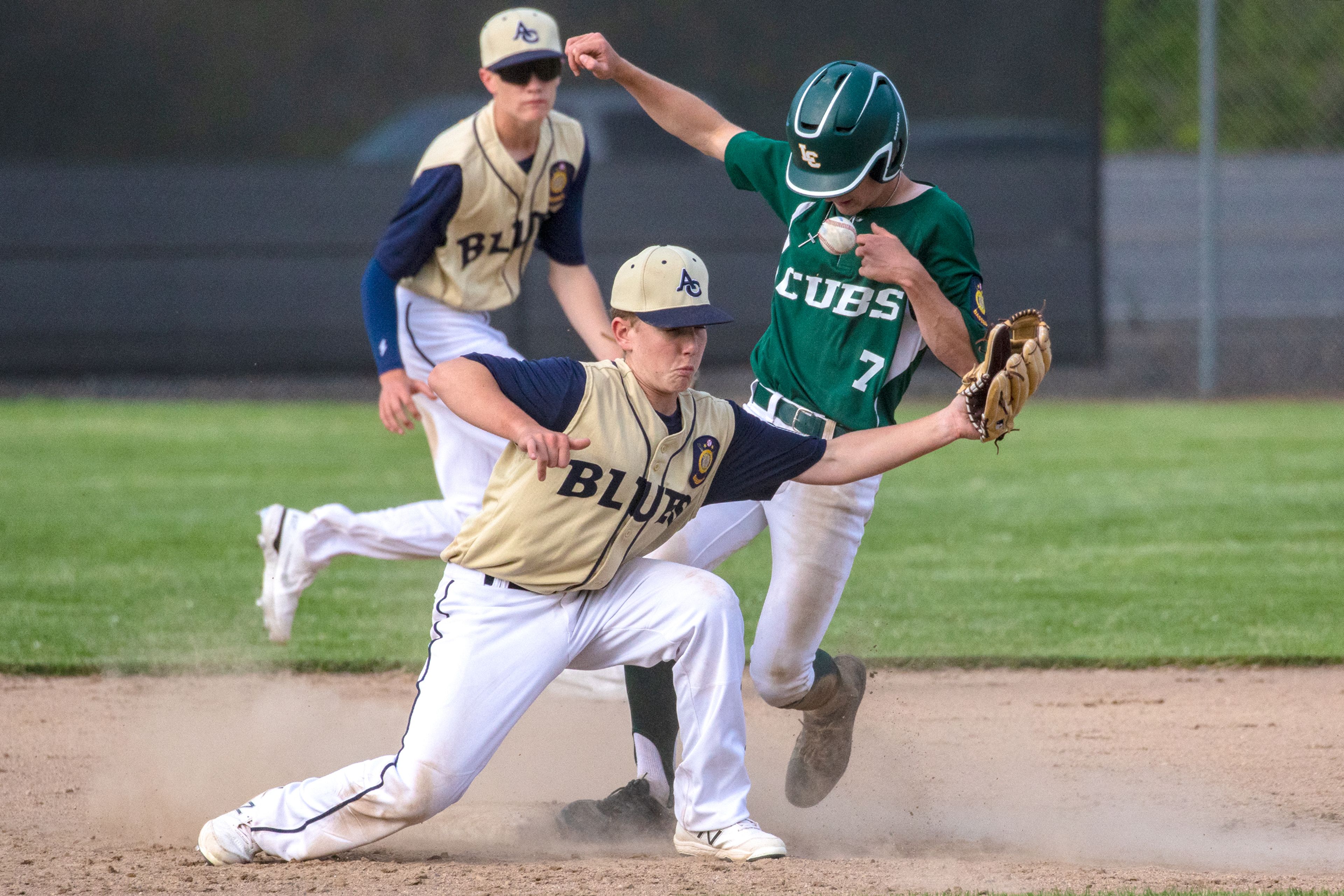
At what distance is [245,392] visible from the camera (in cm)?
1304

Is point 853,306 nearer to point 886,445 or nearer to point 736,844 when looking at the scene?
point 886,445

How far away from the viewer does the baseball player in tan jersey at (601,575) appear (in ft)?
11.4

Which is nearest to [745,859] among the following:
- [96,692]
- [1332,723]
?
[1332,723]

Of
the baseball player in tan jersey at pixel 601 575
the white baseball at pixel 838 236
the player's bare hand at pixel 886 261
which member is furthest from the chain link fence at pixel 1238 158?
the baseball player in tan jersey at pixel 601 575

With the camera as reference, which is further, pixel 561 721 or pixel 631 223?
pixel 631 223

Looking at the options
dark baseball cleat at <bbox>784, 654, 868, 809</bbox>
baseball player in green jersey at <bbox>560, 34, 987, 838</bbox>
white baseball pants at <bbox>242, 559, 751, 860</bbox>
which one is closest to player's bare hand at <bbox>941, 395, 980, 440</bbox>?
baseball player in green jersey at <bbox>560, 34, 987, 838</bbox>

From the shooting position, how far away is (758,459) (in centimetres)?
370

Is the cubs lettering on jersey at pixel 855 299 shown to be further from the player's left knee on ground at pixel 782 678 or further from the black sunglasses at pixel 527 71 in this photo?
the black sunglasses at pixel 527 71

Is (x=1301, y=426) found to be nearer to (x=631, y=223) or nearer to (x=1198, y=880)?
(x=631, y=223)

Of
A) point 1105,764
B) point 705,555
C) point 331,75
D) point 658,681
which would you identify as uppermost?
point 331,75

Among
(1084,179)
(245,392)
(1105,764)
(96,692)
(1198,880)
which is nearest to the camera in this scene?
(1198,880)

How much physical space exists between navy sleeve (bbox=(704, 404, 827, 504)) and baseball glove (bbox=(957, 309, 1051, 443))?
411mm

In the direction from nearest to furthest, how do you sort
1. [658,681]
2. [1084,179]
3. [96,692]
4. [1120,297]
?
[658,681] → [96,692] → [1084,179] → [1120,297]

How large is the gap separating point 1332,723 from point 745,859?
2.51 m
